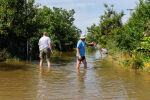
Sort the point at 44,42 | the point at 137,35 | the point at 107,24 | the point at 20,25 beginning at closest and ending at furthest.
Result: the point at 44,42, the point at 137,35, the point at 20,25, the point at 107,24

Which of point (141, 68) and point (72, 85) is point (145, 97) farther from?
point (141, 68)

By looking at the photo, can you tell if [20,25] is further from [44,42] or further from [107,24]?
[107,24]

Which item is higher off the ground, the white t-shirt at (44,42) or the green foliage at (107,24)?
the green foliage at (107,24)

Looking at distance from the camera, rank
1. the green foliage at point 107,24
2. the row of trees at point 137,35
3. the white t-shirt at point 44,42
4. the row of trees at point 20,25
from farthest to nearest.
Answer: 1. the green foliage at point 107,24
2. the row of trees at point 20,25
3. the white t-shirt at point 44,42
4. the row of trees at point 137,35

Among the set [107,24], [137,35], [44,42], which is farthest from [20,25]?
[107,24]

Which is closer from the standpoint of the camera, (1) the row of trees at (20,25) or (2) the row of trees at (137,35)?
(2) the row of trees at (137,35)

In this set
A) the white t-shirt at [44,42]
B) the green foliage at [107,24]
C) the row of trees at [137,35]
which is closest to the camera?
the row of trees at [137,35]

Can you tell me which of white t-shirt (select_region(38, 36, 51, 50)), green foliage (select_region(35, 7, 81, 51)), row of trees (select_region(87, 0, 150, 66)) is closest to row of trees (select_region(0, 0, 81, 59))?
white t-shirt (select_region(38, 36, 51, 50))

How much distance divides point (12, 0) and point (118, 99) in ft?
34.9

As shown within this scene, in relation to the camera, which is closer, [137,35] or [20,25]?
[137,35]

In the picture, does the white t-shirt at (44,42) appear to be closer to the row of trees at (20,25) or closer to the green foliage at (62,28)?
the row of trees at (20,25)

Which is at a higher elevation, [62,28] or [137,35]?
[62,28]

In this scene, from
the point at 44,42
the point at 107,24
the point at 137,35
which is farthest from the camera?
the point at 107,24

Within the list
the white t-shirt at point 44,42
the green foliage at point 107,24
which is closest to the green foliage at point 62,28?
the green foliage at point 107,24
